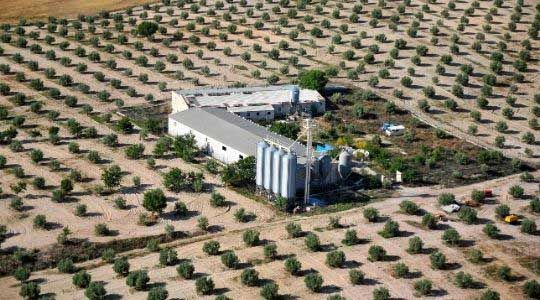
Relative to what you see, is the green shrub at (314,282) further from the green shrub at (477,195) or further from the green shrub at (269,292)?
the green shrub at (477,195)

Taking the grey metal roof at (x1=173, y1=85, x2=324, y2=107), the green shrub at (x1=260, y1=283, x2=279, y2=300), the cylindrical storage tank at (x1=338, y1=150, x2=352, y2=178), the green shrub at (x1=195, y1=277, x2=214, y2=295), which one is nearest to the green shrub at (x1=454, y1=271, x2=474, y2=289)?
the green shrub at (x1=260, y1=283, x2=279, y2=300)

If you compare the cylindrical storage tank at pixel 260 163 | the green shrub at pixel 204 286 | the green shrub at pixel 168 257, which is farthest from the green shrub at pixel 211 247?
the cylindrical storage tank at pixel 260 163

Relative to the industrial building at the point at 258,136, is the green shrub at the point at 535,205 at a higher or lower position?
lower

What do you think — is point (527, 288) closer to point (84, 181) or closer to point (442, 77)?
point (84, 181)

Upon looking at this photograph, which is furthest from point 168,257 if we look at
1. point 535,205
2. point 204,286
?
point 535,205

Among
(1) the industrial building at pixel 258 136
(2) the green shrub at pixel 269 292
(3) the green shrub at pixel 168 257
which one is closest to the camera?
(2) the green shrub at pixel 269 292

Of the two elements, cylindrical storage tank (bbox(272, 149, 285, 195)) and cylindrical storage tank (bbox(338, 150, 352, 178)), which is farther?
cylindrical storage tank (bbox(338, 150, 352, 178))

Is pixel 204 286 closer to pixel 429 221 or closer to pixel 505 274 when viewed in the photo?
pixel 429 221

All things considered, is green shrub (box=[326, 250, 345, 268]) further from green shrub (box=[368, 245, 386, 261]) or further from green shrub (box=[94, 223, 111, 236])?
green shrub (box=[94, 223, 111, 236])
